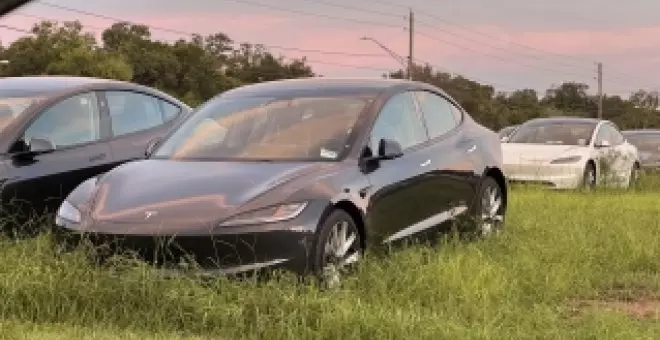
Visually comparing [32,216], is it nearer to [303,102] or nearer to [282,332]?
[303,102]

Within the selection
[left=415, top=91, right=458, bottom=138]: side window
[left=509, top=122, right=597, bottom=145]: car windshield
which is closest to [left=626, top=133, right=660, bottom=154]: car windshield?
[left=509, top=122, right=597, bottom=145]: car windshield

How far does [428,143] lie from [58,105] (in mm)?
3078

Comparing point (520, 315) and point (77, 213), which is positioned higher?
point (77, 213)

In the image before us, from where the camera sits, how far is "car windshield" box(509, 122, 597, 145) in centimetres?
1669

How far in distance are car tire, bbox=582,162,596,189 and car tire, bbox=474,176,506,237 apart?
7.12 metres

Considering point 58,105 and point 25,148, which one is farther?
point 58,105

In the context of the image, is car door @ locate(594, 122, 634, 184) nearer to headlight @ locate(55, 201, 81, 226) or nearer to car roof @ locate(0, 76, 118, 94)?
car roof @ locate(0, 76, 118, 94)

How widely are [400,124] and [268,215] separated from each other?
2039 millimetres

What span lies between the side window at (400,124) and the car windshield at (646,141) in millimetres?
16103

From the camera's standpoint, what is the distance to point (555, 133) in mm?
16938

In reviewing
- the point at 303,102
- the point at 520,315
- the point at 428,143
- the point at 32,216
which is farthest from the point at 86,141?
the point at 520,315

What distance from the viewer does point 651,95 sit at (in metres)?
118

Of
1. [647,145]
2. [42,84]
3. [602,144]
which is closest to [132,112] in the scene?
[42,84]

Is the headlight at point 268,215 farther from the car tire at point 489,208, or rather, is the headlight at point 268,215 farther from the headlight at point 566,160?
the headlight at point 566,160
